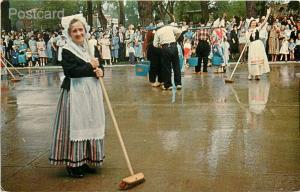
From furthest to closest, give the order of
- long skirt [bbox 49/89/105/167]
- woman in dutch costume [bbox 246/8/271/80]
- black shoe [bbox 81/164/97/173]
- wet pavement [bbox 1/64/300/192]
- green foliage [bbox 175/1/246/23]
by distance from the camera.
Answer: green foliage [bbox 175/1/246/23] → woman in dutch costume [bbox 246/8/271/80] → black shoe [bbox 81/164/97/173] → long skirt [bbox 49/89/105/167] → wet pavement [bbox 1/64/300/192]

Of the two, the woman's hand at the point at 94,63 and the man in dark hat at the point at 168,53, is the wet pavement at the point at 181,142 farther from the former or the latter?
the woman's hand at the point at 94,63

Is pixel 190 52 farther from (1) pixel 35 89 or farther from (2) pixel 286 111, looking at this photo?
(2) pixel 286 111

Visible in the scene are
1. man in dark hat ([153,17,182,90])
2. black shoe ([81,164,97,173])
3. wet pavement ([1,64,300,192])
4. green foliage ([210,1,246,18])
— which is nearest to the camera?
wet pavement ([1,64,300,192])

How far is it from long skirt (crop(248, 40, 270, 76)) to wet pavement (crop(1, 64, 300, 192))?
188 cm

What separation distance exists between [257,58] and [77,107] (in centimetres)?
945


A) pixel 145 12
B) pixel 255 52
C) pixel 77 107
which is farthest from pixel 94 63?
pixel 145 12

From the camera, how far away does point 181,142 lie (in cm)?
671

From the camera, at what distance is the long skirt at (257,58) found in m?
13.8

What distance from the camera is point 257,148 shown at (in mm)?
6281

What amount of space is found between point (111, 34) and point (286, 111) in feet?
62.8

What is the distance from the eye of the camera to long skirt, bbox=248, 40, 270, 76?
13750mm

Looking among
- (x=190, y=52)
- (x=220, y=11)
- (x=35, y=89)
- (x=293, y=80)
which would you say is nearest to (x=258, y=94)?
(x=293, y=80)

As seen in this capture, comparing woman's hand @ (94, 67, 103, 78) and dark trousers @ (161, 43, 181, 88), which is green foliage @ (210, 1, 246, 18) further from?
woman's hand @ (94, 67, 103, 78)

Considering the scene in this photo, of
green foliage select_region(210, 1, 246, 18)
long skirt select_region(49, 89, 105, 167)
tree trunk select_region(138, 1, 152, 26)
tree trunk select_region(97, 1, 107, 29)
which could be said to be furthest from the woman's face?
green foliage select_region(210, 1, 246, 18)
